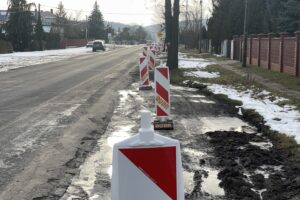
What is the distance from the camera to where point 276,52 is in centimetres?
2766

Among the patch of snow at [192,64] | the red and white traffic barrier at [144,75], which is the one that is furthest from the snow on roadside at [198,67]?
the red and white traffic barrier at [144,75]

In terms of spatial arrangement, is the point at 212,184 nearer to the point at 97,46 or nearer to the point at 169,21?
the point at 169,21

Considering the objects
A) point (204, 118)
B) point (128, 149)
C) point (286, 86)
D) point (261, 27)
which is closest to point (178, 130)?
point (204, 118)

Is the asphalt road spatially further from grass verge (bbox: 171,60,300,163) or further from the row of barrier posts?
grass verge (bbox: 171,60,300,163)

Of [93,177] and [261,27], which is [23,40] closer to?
[261,27]

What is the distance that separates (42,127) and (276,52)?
65.8ft

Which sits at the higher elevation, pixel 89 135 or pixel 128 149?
pixel 128 149

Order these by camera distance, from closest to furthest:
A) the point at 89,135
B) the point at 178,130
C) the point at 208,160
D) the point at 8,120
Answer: the point at 208,160, the point at 89,135, the point at 178,130, the point at 8,120

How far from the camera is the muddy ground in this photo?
5895 mm

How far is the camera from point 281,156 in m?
7.71

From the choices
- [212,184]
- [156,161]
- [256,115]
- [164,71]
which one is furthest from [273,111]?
[156,161]

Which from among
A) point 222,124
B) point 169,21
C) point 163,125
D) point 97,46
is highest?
point 169,21

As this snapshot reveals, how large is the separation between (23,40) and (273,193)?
66.3 meters

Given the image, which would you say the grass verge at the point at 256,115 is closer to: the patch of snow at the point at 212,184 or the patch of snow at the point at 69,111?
the patch of snow at the point at 212,184
